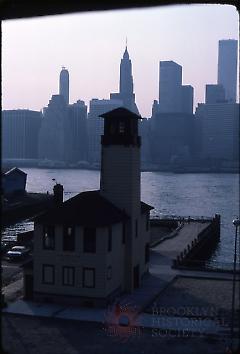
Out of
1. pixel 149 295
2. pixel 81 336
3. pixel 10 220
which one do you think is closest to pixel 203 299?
pixel 149 295

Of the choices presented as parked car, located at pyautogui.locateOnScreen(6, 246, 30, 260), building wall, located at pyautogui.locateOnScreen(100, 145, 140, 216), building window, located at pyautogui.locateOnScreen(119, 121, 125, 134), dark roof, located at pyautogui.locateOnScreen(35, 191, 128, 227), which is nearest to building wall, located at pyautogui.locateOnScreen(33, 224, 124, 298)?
dark roof, located at pyautogui.locateOnScreen(35, 191, 128, 227)

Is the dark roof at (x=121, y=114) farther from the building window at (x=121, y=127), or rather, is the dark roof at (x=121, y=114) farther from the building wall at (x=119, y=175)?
the building wall at (x=119, y=175)

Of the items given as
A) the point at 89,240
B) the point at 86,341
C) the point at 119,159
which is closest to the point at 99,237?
the point at 89,240

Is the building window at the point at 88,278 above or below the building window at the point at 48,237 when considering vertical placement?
below

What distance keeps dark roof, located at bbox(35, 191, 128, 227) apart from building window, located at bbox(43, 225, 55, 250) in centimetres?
39

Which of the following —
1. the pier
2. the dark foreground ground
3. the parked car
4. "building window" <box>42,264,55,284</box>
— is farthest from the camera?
the pier

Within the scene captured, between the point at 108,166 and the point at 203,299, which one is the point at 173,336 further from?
the point at 108,166

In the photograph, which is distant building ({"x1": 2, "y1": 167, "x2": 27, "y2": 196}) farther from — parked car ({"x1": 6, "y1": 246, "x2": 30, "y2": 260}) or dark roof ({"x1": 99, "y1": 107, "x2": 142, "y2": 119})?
dark roof ({"x1": 99, "y1": 107, "x2": 142, "y2": 119})

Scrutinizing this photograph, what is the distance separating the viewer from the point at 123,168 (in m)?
24.7

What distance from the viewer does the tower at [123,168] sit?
24672 mm

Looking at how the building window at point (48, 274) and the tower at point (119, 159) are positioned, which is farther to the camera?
the tower at point (119, 159)

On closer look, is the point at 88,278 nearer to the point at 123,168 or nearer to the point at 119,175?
the point at 119,175

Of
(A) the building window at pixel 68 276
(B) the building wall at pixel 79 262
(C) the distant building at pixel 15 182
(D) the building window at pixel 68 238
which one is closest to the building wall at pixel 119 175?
(B) the building wall at pixel 79 262

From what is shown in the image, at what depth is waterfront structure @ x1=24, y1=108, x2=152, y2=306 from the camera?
22.5 m
